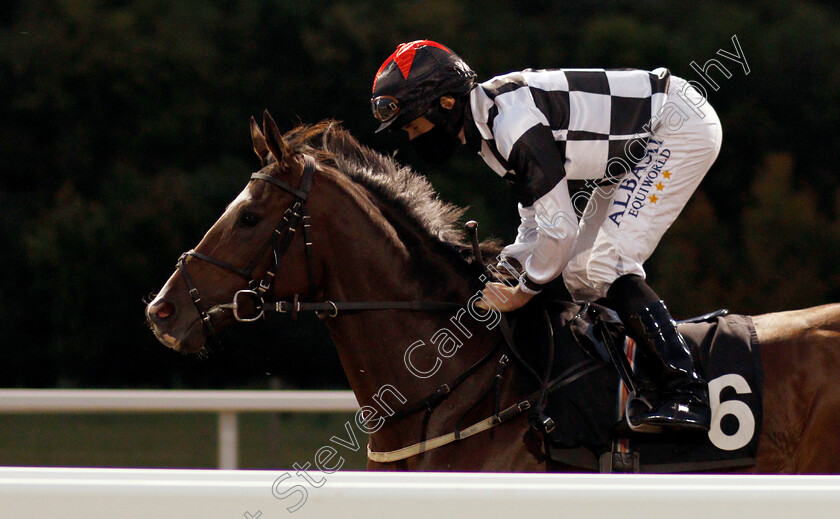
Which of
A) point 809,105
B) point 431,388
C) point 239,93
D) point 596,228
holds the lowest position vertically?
point 431,388

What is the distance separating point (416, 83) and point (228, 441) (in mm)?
2093

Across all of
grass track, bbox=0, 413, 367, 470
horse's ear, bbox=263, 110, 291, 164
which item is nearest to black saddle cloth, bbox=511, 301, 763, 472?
horse's ear, bbox=263, 110, 291, 164

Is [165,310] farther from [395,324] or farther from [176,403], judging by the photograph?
[176,403]

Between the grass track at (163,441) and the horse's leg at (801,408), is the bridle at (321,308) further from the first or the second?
the grass track at (163,441)

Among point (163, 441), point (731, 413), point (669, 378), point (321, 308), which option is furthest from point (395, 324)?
point (163, 441)

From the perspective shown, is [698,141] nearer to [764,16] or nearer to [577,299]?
[577,299]

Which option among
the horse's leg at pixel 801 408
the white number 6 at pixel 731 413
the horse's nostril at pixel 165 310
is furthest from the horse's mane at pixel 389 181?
the horse's leg at pixel 801 408

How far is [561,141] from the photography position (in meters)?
2.14

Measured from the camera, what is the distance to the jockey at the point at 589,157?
2.00 meters

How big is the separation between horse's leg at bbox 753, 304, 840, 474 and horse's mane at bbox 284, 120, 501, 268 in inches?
30.3

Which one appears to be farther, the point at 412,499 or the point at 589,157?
the point at 589,157

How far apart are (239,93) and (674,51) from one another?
3.85 metres

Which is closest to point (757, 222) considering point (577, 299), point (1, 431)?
point (577, 299)

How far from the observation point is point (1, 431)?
6.45 metres
